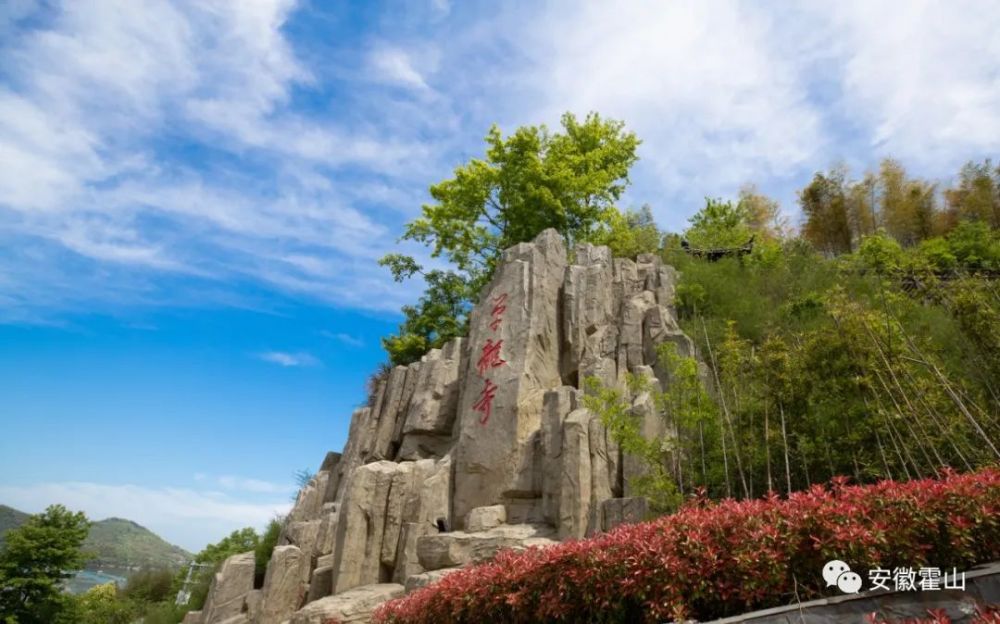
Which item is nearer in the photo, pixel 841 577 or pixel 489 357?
pixel 841 577

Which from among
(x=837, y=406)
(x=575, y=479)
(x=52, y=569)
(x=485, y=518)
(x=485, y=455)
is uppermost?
(x=837, y=406)

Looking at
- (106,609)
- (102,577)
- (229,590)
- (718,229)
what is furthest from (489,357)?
(102,577)

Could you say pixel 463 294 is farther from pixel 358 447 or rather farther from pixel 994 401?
pixel 994 401

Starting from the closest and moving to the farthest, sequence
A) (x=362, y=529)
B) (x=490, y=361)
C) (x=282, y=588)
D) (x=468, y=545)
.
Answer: (x=468, y=545) → (x=362, y=529) → (x=282, y=588) → (x=490, y=361)

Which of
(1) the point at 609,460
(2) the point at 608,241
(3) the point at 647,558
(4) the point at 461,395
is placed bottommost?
(3) the point at 647,558

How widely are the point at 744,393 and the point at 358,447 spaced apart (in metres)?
Result: 8.53

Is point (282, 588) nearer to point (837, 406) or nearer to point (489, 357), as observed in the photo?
point (489, 357)

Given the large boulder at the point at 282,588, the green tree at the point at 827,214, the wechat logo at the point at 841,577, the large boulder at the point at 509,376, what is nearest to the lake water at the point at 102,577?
the large boulder at the point at 282,588

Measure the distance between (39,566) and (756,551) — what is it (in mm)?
20442

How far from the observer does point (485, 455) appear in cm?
990

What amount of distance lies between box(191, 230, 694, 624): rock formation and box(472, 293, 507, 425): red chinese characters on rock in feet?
0.09

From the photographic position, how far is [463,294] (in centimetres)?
1767

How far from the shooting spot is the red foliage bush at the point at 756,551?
3592mm

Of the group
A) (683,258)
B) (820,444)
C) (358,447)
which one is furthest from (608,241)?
(820,444)
